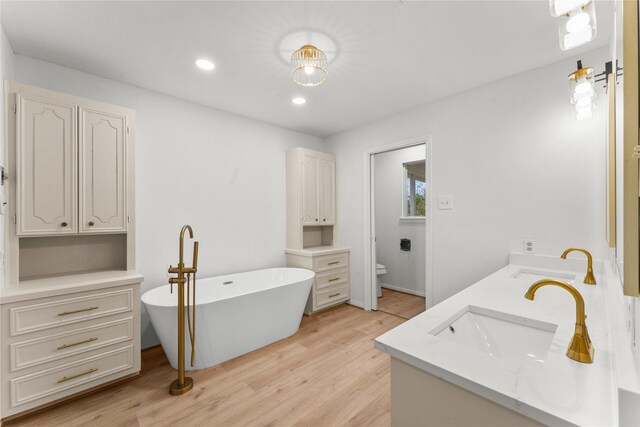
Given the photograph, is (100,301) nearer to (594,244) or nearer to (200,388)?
(200,388)

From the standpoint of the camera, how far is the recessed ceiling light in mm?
2143

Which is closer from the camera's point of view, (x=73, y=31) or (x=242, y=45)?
(x=73, y=31)

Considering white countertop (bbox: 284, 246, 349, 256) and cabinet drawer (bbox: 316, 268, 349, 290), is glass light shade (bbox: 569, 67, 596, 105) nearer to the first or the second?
white countertop (bbox: 284, 246, 349, 256)

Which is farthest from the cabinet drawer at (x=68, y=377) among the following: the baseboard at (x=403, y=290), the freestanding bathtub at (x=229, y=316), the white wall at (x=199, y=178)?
the baseboard at (x=403, y=290)

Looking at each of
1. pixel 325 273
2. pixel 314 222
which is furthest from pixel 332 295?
pixel 314 222

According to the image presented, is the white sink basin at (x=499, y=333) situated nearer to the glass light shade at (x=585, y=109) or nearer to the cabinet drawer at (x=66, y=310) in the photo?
the glass light shade at (x=585, y=109)

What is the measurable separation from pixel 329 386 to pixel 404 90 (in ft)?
8.83

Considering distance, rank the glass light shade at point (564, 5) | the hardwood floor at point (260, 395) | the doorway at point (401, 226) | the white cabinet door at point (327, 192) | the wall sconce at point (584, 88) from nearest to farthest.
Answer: the glass light shade at point (564, 5)
the wall sconce at point (584, 88)
the hardwood floor at point (260, 395)
the white cabinet door at point (327, 192)
the doorway at point (401, 226)

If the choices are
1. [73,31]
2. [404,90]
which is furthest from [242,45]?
[404,90]

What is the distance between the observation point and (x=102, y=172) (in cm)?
212

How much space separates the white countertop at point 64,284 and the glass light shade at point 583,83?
3216 millimetres

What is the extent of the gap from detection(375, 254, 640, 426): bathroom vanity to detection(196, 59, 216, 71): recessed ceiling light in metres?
2.32

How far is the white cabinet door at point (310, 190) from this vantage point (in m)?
3.62

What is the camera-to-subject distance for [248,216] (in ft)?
11.0
